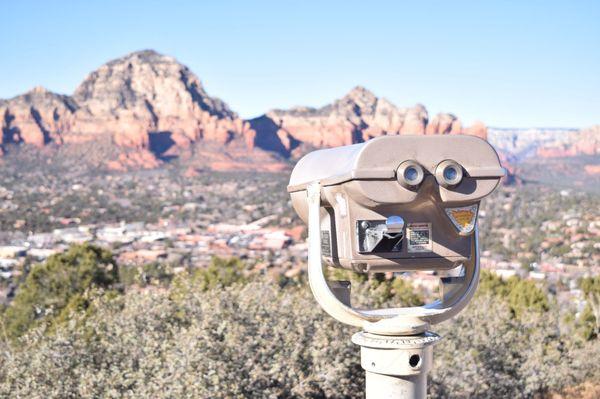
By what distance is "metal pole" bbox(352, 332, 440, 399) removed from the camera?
255cm

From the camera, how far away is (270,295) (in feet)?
27.6

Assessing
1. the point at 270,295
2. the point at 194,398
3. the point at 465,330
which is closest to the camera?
the point at 194,398

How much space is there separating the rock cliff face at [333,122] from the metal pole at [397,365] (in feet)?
352

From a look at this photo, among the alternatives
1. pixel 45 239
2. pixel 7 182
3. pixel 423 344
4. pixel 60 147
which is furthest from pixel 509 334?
pixel 60 147

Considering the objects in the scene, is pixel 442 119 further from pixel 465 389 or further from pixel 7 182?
pixel 465 389

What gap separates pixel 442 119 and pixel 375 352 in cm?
10088

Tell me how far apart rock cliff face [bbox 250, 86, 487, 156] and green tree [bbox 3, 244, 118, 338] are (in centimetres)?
8943

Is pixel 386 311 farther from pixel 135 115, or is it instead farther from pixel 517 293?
pixel 135 115

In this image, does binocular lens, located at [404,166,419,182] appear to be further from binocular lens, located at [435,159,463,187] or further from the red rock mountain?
the red rock mountain

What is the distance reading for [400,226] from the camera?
2.59 metres

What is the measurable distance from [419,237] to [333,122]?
4806 inches

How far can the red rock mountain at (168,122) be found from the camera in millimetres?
118562

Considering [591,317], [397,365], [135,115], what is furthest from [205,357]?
[135,115]

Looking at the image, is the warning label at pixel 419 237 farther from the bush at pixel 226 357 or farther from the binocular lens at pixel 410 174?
the bush at pixel 226 357
